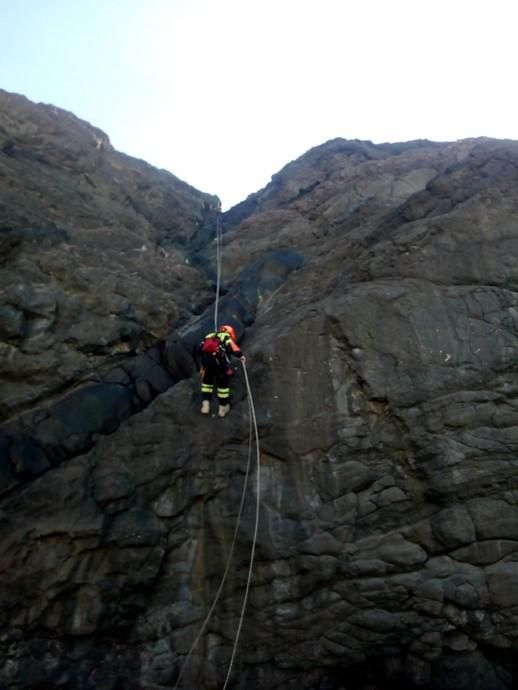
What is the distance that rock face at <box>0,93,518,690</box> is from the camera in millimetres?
6824

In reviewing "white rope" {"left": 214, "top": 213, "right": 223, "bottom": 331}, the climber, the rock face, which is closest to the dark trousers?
the climber

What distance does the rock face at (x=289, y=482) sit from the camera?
6.82 m

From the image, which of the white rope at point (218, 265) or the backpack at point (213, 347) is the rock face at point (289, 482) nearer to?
the white rope at point (218, 265)

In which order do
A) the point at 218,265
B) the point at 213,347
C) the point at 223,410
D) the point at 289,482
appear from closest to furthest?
the point at 289,482 → the point at 223,410 → the point at 213,347 → the point at 218,265

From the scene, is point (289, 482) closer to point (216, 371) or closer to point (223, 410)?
point (223, 410)

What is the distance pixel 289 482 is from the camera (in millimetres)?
7543

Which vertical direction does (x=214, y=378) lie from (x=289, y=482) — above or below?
above

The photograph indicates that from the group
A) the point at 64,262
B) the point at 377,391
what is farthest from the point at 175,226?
the point at 377,391

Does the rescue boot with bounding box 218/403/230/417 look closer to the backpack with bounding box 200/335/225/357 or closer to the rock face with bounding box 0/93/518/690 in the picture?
the rock face with bounding box 0/93/518/690

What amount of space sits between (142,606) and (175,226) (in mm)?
12066

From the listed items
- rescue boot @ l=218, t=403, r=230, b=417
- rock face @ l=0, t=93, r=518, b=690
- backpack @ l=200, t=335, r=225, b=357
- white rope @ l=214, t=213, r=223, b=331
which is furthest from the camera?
white rope @ l=214, t=213, r=223, b=331

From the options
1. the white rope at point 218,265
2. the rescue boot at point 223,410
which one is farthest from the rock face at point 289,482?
the white rope at point 218,265

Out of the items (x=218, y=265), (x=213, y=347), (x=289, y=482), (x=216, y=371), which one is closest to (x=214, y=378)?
(x=216, y=371)

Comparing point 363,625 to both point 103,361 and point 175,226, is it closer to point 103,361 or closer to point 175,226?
point 103,361
